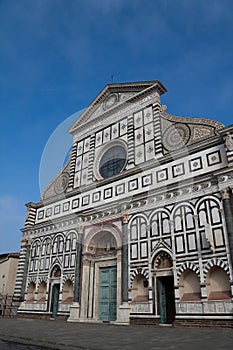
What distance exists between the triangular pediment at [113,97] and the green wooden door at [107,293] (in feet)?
30.8

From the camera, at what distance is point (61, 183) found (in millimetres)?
18812

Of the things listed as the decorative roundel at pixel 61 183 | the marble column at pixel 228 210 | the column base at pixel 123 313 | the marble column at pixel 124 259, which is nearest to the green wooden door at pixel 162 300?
the column base at pixel 123 313

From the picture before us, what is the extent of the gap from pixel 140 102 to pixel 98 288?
10172 mm

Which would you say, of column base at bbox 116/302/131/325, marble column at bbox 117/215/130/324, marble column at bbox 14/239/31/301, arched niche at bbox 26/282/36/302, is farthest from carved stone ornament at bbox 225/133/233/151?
marble column at bbox 14/239/31/301

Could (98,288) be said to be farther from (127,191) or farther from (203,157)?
(203,157)

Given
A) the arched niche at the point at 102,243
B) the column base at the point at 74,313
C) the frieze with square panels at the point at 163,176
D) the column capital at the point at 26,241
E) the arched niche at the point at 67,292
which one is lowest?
the column base at the point at 74,313

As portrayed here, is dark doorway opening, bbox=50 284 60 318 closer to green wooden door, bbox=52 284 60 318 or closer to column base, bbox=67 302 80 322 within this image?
green wooden door, bbox=52 284 60 318

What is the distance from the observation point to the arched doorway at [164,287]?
11125mm

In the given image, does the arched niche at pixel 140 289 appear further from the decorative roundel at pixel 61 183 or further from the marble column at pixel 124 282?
the decorative roundel at pixel 61 183

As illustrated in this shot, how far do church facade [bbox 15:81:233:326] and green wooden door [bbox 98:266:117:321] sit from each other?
0.05 metres

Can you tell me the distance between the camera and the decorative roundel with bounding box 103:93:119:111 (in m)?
17.8

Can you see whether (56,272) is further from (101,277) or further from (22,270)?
(101,277)

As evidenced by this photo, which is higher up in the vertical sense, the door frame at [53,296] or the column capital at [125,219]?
the column capital at [125,219]

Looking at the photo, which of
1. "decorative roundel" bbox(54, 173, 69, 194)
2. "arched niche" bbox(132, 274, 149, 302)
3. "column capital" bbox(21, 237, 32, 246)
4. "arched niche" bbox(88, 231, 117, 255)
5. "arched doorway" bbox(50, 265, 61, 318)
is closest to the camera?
"arched niche" bbox(132, 274, 149, 302)
